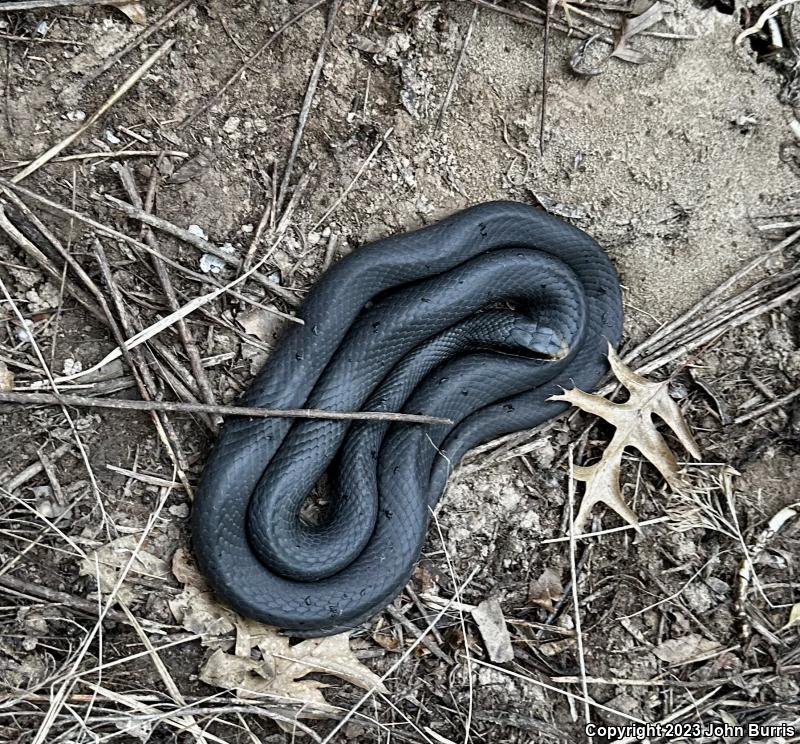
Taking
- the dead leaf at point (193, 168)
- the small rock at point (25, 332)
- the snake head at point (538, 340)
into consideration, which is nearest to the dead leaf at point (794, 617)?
the snake head at point (538, 340)

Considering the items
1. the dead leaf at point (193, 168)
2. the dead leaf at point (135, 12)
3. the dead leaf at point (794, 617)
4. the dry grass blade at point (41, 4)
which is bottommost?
the dead leaf at point (794, 617)

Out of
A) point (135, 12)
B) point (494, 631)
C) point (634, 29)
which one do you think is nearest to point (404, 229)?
point (634, 29)

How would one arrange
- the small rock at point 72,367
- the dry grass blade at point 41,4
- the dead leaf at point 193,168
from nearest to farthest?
1. the dry grass blade at point 41,4
2. the small rock at point 72,367
3. the dead leaf at point 193,168

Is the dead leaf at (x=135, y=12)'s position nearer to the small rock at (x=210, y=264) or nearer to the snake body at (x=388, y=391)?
the small rock at (x=210, y=264)

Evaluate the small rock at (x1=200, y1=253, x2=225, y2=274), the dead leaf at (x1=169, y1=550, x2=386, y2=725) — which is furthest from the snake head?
the dead leaf at (x1=169, y1=550, x2=386, y2=725)

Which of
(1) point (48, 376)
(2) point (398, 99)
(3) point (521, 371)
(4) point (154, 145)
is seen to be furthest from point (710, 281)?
(1) point (48, 376)

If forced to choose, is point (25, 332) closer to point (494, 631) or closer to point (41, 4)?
point (41, 4)

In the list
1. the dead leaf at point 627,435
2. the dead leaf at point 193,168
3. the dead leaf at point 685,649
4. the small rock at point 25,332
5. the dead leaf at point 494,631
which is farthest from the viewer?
the dead leaf at point 627,435
